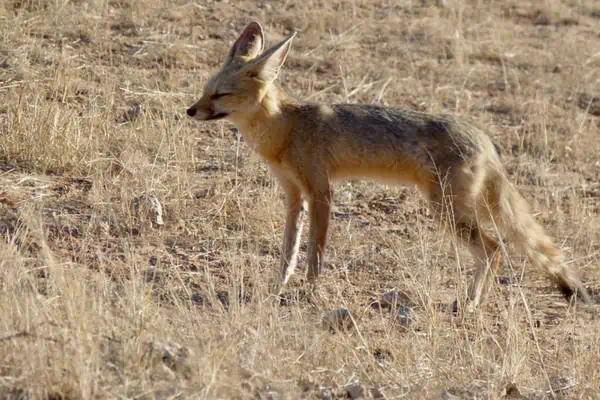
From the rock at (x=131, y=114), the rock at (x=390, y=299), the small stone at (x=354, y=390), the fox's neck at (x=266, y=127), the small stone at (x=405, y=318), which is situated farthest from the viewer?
the rock at (x=131, y=114)

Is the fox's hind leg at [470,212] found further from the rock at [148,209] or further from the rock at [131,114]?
the rock at [131,114]

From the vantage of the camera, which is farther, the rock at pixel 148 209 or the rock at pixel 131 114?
the rock at pixel 131 114

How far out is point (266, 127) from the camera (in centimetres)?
731

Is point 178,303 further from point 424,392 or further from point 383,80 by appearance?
point 383,80

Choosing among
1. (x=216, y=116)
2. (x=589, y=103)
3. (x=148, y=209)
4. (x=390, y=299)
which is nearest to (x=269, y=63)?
(x=216, y=116)

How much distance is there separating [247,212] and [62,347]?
3402 millimetres

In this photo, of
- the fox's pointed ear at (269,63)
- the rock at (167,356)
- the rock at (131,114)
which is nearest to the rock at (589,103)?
the rock at (131,114)

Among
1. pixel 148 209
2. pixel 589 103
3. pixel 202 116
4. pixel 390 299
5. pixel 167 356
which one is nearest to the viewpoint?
pixel 167 356

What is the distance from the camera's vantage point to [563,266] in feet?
22.8

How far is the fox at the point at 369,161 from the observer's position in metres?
7.11

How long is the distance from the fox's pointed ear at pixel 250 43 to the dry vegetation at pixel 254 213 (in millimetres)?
1056

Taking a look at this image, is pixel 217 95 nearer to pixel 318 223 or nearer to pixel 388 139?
pixel 318 223

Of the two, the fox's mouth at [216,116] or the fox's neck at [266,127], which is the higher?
the fox's mouth at [216,116]

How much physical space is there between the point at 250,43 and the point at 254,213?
120cm
